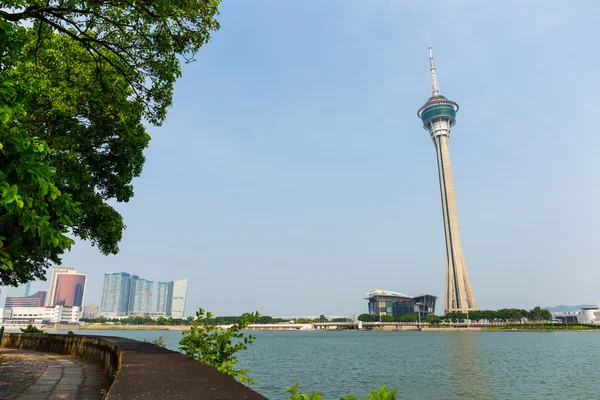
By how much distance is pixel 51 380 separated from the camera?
10172mm

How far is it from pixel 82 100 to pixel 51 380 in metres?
8.96

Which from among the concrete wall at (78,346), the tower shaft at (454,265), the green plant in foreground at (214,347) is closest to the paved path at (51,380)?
the concrete wall at (78,346)

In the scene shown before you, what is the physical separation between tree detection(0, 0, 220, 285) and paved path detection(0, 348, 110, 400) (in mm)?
2966

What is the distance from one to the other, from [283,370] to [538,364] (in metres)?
30.4

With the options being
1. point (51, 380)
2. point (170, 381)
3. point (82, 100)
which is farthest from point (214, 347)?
point (82, 100)

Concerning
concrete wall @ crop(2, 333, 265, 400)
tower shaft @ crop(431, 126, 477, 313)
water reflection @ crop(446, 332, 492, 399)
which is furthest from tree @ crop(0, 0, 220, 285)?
tower shaft @ crop(431, 126, 477, 313)

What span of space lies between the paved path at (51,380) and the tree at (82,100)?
2.97 m

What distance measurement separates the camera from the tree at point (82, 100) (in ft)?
18.4

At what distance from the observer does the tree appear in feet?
18.4

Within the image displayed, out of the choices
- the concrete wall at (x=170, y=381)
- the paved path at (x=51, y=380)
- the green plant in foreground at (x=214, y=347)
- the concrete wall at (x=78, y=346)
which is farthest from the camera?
the concrete wall at (x=78, y=346)

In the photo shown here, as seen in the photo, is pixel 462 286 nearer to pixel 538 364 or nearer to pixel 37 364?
pixel 538 364

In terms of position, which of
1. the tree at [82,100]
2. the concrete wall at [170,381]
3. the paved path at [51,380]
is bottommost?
the paved path at [51,380]

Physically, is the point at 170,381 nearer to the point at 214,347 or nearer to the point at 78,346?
the point at 214,347

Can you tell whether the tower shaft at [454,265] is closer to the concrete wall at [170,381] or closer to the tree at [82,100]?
the tree at [82,100]
